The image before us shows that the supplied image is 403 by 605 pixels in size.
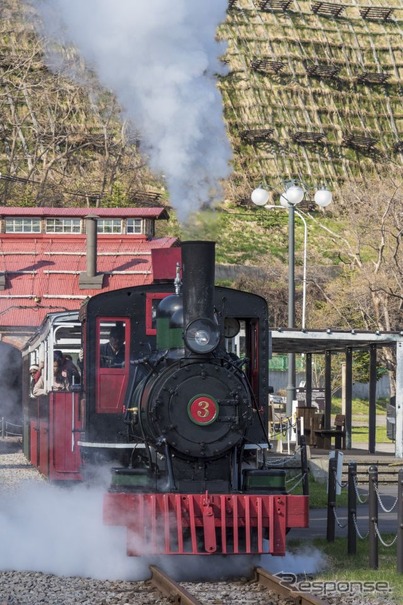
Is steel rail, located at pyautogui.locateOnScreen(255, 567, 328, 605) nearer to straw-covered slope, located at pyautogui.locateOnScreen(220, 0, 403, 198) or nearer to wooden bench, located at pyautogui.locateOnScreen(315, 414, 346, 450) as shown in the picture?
wooden bench, located at pyautogui.locateOnScreen(315, 414, 346, 450)

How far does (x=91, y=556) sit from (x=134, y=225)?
32079 millimetres

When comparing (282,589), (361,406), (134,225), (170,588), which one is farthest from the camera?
(361,406)

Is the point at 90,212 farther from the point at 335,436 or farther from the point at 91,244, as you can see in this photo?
the point at 335,436

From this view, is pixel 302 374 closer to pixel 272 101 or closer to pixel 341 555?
pixel 272 101

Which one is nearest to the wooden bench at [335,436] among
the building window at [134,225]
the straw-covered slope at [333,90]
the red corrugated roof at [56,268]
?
the red corrugated roof at [56,268]

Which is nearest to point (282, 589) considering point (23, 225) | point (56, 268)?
point (56, 268)

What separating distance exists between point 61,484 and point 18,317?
20051 millimetres

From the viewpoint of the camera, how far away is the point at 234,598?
1108cm

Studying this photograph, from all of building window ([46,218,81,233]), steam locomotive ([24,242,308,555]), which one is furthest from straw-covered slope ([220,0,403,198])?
steam locomotive ([24,242,308,555])

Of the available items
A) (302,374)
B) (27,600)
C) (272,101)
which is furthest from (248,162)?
(27,600)

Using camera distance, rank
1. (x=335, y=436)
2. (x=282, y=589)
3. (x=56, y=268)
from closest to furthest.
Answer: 1. (x=282, y=589)
2. (x=335, y=436)
3. (x=56, y=268)

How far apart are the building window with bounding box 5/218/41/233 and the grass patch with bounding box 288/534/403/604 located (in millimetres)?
31006

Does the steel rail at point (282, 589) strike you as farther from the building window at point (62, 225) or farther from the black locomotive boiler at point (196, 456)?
the building window at point (62, 225)

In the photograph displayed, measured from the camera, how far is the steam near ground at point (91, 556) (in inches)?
494
